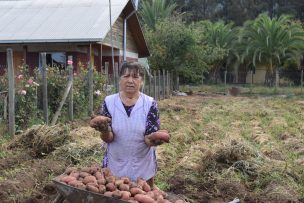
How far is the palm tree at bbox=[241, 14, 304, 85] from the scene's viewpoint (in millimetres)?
35469

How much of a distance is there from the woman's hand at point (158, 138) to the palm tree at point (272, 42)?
32.6m

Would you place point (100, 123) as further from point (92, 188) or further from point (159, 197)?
point (159, 197)

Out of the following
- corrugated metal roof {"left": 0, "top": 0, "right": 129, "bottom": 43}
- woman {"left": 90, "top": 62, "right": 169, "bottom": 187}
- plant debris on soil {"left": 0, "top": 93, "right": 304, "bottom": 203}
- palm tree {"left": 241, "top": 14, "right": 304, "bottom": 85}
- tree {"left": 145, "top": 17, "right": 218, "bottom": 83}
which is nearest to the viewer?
woman {"left": 90, "top": 62, "right": 169, "bottom": 187}

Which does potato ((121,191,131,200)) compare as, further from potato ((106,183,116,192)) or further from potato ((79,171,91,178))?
potato ((79,171,91,178))

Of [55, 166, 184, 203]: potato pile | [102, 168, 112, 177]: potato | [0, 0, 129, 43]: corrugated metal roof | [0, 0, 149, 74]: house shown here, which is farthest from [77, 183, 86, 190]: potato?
[0, 0, 129, 43]: corrugated metal roof

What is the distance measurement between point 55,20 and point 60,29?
1184 mm

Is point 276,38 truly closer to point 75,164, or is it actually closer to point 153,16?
point 153,16

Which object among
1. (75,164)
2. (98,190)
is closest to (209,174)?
(75,164)

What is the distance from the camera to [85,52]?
66.6ft

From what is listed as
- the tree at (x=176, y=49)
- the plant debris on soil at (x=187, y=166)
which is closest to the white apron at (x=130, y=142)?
the plant debris on soil at (x=187, y=166)

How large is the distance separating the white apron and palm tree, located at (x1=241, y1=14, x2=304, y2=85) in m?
32.5

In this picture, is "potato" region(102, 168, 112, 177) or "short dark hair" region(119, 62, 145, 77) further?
"short dark hair" region(119, 62, 145, 77)

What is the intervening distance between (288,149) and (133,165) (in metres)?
6.00

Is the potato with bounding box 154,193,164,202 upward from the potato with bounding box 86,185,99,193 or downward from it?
downward
